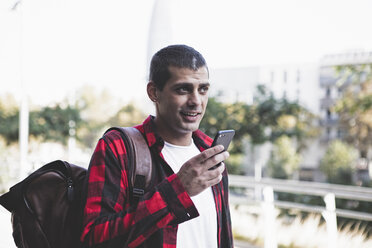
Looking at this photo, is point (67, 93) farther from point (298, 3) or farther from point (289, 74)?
point (289, 74)

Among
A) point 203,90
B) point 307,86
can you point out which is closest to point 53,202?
point 203,90

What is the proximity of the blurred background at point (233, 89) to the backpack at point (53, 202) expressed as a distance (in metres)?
2.95

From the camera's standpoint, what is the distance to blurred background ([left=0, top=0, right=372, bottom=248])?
5.67 m

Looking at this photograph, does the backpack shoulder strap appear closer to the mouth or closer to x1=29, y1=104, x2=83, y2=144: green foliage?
the mouth

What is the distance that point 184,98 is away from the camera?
1279 mm

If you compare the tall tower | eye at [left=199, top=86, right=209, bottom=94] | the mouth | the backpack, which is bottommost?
the backpack

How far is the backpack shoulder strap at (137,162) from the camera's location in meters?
1.17

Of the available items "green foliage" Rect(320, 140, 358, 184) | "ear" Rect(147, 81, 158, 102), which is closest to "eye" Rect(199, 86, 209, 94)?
"ear" Rect(147, 81, 158, 102)

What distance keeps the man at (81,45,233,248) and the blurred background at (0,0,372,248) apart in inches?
106

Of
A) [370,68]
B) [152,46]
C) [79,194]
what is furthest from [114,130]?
[370,68]

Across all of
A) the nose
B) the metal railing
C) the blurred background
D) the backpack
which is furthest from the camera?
the blurred background

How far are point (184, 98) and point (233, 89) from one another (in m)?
45.7

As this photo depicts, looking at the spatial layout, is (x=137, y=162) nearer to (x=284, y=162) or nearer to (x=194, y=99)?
(x=194, y=99)

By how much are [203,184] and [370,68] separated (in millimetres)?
5101
